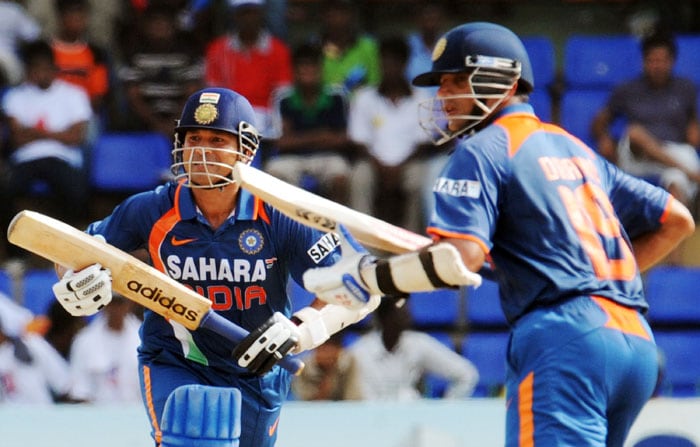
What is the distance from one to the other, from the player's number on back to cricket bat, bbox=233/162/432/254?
1.40ft

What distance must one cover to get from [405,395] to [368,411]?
1321mm

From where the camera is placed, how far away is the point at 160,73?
8906 mm

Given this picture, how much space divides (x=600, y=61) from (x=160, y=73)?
3.13 meters

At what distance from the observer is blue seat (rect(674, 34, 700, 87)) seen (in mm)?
9234

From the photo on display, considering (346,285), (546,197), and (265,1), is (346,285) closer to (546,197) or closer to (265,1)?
(546,197)

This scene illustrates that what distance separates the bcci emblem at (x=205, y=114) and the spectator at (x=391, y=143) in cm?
400

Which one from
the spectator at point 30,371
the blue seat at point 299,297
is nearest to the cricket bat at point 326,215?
the spectator at point 30,371

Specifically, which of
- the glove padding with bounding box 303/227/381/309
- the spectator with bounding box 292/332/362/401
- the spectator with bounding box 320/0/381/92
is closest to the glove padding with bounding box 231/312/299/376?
the glove padding with bounding box 303/227/381/309

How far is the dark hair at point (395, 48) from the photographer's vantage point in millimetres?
8648

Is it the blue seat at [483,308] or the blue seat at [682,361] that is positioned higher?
the blue seat at [483,308]

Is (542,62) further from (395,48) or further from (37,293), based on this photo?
(37,293)

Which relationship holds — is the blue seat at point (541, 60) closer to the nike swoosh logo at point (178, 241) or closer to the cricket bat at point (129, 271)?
the nike swoosh logo at point (178, 241)

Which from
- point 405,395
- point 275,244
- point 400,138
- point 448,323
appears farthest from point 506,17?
point 275,244

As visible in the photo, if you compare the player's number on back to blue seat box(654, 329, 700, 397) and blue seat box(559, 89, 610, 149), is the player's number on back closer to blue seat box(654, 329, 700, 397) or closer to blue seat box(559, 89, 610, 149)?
blue seat box(654, 329, 700, 397)
